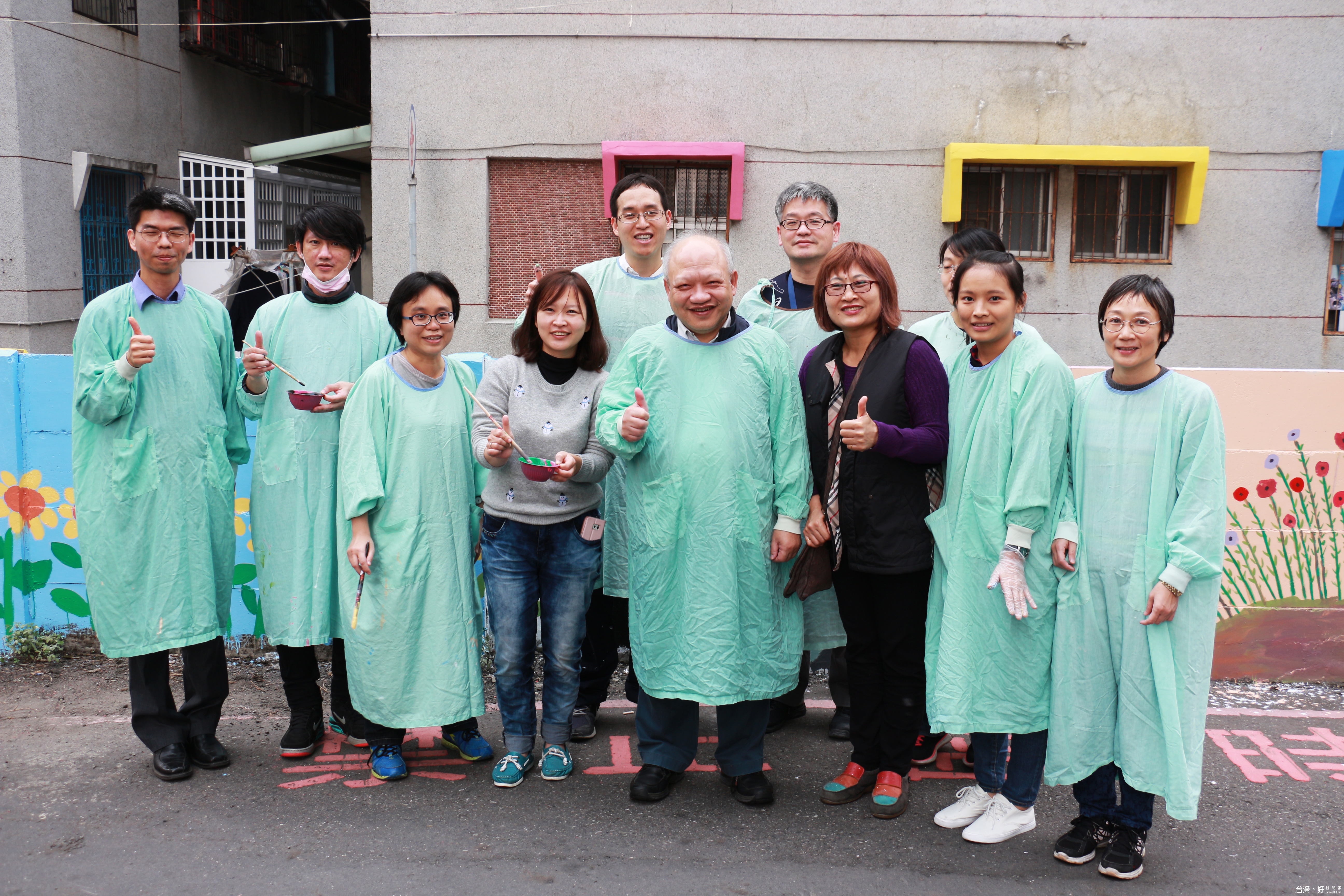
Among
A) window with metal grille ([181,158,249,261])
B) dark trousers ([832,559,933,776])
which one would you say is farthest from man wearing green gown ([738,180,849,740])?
window with metal grille ([181,158,249,261])

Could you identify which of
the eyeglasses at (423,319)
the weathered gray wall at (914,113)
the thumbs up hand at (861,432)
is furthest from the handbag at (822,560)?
the weathered gray wall at (914,113)

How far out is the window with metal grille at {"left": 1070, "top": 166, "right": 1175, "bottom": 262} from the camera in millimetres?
8914

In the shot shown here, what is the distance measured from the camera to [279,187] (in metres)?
12.2

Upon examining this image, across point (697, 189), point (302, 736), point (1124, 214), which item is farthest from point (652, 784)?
point (1124, 214)

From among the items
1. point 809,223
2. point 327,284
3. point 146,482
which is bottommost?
point 146,482

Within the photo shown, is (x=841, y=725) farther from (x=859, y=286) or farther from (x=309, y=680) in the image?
(x=309, y=680)

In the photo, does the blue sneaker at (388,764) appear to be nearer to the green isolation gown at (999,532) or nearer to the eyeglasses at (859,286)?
the green isolation gown at (999,532)

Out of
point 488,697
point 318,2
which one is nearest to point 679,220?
point 488,697

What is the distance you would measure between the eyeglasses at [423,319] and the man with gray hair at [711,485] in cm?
63

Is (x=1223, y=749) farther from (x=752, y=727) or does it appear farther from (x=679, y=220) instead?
(x=679, y=220)

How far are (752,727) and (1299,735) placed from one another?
2.33 metres

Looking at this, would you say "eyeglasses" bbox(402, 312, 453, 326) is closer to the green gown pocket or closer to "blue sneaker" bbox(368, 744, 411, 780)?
the green gown pocket

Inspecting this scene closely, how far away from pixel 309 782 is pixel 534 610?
100 centimetres

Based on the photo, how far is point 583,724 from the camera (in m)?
4.08
